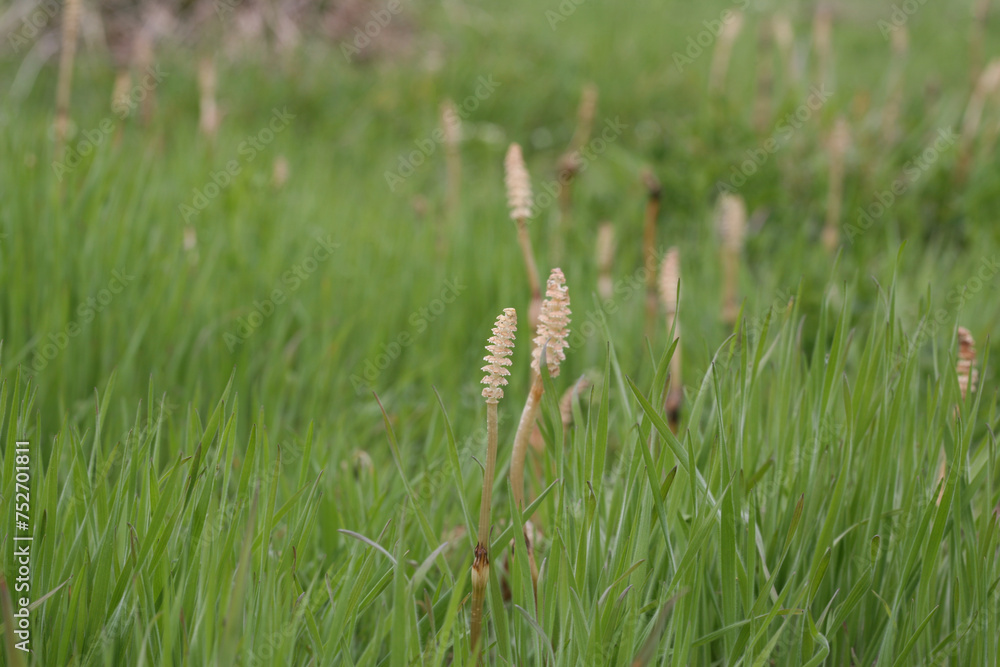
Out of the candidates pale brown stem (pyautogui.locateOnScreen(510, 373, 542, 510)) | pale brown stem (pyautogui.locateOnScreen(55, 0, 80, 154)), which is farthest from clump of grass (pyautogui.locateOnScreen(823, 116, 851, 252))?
pale brown stem (pyautogui.locateOnScreen(55, 0, 80, 154))

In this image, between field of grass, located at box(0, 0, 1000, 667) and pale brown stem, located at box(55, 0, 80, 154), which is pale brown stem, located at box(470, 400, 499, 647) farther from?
pale brown stem, located at box(55, 0, 80, 154)

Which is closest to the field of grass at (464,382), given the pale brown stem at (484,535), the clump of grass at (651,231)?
the pale brown stem at (484,535)

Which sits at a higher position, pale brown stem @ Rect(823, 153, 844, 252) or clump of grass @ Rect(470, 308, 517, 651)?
pale brown stem @ Rect(823, 153, 844, 252)

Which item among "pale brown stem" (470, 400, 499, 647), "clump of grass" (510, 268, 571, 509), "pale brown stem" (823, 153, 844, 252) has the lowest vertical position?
"pale brown stem" (470, 400, 499, 647)

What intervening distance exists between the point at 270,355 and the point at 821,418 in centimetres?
141

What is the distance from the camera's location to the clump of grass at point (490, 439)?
0.88 m

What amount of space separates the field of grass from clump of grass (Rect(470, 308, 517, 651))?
1.4 inches

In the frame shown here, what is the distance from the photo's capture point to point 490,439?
3.17ft

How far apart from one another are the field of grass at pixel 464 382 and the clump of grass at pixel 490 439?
1.4 inches

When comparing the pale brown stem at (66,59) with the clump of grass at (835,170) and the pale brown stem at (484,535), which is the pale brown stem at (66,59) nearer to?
the pale brown stem at (484,535)

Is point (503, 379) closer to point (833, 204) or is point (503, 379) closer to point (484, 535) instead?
point (484, 535)

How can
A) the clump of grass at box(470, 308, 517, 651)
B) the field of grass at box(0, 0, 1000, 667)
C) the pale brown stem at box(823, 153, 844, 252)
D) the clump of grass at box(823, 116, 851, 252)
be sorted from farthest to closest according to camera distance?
the pale brown stem at box(823, 153, 844, 252), the clump of grass at box(823, 116, 851, 252), the field of grass at box(0, 0, 1000, 667), the clump of grass at box(470, 308, 517, 651)

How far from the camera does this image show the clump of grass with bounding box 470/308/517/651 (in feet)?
2.90

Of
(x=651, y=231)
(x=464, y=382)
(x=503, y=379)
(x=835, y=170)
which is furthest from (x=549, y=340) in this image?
(x=835, y=170)
